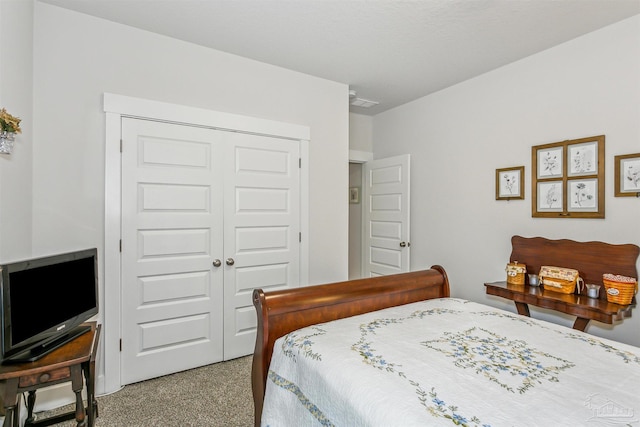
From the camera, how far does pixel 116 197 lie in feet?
7.91

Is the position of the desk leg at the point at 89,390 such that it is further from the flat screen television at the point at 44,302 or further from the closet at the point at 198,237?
the closet at the point at 198,237

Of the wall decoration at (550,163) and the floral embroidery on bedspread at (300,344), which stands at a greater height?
the wall decoration at (550,163)

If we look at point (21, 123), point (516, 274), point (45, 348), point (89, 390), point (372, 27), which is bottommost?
point (89, 390)

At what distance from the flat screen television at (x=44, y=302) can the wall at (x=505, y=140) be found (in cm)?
329

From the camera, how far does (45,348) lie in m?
1.53

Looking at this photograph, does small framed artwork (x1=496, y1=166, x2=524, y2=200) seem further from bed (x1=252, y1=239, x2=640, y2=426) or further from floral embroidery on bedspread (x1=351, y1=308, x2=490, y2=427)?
floral embroidery on bedspread (x1=351, y1=308, x2=490, y2=427)

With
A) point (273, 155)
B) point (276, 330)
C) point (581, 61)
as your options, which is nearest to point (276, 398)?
point (276, 330)

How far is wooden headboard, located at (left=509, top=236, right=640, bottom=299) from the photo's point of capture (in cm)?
231

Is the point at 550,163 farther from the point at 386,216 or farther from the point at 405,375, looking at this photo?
the point at 405,375

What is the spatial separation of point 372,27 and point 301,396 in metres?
2.49

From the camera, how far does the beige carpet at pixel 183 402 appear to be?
2055 mm

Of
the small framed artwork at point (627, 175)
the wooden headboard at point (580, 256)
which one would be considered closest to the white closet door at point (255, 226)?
the wooden headboard at point (580, 256)

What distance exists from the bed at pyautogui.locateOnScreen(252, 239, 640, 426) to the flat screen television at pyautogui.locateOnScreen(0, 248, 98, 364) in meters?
0.99

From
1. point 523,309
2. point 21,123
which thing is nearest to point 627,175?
point 523,309
